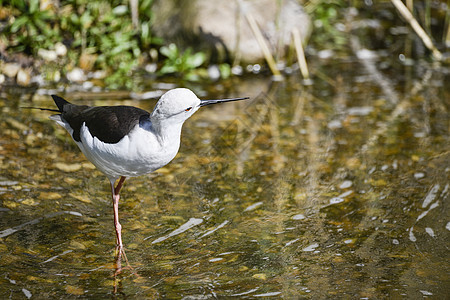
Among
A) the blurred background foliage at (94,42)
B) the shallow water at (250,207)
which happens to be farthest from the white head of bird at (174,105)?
the blurred background foliage at (94,42)

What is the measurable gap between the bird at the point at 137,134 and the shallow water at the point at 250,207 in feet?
1.61

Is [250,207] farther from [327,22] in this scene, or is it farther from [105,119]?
[327,22]

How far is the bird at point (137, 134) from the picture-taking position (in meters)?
3.58

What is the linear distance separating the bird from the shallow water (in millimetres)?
492

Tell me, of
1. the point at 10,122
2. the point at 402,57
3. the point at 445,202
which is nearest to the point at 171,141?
the point at 445,202

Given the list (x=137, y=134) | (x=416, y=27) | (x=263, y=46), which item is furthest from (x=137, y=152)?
(x=416, y=27)

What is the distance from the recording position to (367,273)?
3895mm

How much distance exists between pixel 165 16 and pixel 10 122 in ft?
9.99

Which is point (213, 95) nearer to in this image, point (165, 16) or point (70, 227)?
point (165, 16)

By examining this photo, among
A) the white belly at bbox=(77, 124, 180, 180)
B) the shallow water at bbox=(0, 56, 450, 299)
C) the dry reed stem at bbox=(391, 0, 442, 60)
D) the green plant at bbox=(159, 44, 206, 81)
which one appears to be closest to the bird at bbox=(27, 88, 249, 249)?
the white belly at bbox=(77, 124, 180, 180)

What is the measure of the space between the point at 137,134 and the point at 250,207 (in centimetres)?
154

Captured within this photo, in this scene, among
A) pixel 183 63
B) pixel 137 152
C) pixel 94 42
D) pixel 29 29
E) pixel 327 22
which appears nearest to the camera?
pixel 137 152

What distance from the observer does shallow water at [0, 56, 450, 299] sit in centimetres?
380

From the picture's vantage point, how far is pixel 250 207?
16.0ft
